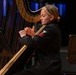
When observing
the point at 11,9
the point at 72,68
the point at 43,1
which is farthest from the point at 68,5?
the point at 11,9

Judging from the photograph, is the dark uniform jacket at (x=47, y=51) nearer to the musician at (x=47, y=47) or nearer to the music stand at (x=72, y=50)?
the musician at (x=47, y=47)

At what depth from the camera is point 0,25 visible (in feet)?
11.3

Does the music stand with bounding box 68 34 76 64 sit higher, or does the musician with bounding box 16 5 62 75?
the musician with bounding box 16 5 62 75

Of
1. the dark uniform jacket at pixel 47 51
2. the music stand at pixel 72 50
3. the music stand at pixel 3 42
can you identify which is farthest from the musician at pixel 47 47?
the music stand at pixel 72 50

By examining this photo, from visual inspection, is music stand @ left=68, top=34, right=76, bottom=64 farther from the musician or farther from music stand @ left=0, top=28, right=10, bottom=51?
music stand @ left=0, top=28, right=10, bottom=51

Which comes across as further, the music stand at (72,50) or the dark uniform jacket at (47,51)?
the music stand at (72,50)

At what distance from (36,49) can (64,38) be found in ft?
8.27

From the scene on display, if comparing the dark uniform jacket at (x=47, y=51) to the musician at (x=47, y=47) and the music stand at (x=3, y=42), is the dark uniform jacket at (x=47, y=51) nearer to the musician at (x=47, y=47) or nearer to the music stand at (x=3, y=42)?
the musician at (x=47, y=47)

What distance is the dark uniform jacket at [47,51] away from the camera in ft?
7.96

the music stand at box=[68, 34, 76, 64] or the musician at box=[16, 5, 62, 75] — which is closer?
the musician at box=[16, 5, 62, 75]

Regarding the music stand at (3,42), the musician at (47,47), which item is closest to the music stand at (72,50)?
the musician at (47,47)

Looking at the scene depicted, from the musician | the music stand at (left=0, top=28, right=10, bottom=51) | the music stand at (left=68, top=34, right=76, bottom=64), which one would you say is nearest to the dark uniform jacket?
the musician

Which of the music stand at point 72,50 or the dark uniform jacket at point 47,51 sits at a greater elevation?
the dark uniform jacket at point 47,51

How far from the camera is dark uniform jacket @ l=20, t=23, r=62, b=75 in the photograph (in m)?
2.43
